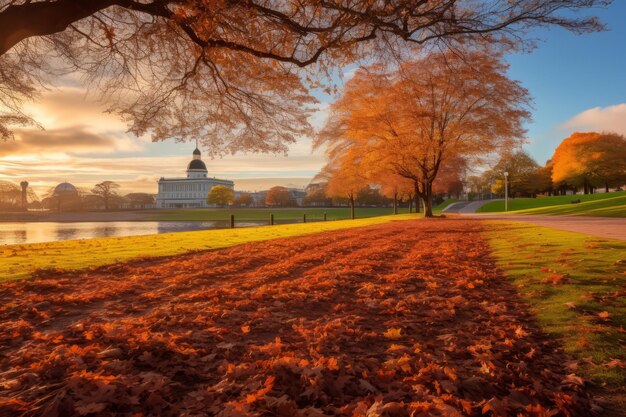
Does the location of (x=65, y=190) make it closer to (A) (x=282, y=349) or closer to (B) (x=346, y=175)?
(B) (x=346, y=175)

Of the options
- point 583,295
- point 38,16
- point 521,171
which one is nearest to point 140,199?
point 521,171

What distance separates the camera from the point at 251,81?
395 inches

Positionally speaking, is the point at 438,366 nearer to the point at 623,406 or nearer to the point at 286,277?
the point at 623,406

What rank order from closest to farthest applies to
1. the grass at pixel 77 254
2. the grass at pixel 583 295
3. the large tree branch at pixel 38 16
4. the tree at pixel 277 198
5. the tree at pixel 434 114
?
the grass at pixel 583 295 → the large tree branch at pixel 38 16 → the grass at pixel 77 254 → the tree at pixel 434 114 → the tree at pixel 277 198

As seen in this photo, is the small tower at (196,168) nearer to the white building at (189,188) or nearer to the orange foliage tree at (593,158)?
the white building at (189,188)

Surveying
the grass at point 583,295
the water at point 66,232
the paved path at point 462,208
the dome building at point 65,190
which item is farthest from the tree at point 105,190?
the grass at point 583,295

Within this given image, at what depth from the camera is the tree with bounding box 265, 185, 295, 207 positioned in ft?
402

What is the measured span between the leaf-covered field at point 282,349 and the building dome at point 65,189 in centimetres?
15294

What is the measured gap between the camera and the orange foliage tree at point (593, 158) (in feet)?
170

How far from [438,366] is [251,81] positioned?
860 cm

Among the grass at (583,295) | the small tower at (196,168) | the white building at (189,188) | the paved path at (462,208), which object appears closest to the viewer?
the grass at (583,295)

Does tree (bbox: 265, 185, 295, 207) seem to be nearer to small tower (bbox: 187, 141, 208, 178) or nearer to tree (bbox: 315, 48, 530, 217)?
small tower (bbox: 187, 141, 208, 178)

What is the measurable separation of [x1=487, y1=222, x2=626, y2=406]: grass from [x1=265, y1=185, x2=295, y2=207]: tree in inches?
4471

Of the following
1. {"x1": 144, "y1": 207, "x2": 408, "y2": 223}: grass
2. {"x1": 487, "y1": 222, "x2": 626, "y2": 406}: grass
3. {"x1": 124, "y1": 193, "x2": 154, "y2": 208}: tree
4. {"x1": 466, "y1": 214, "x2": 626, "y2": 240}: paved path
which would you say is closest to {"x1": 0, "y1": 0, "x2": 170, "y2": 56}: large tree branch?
{"x1": 487, "y1": 222, "x2": 626, "y2": 406}: grass
